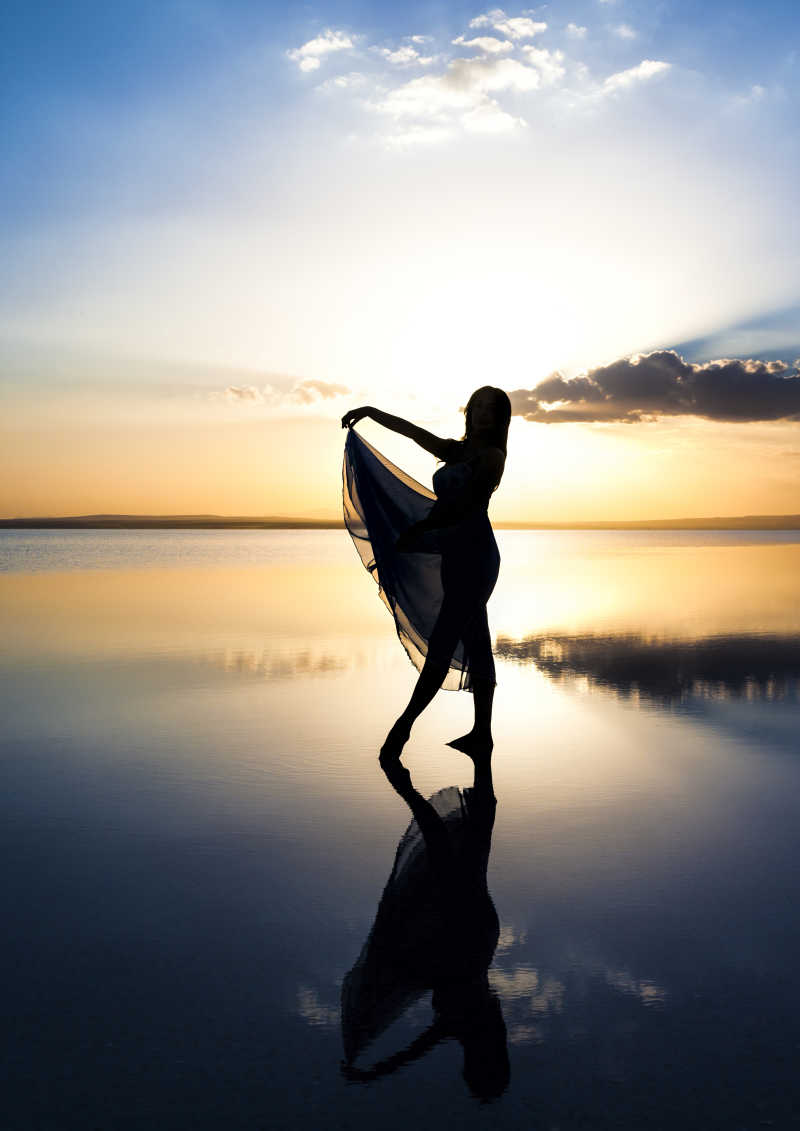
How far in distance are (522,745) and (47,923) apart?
142 inches

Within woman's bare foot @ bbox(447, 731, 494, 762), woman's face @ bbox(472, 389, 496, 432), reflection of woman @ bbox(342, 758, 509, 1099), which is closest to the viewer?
reflection of woman @ bbox(342, 758, 509, 1099)

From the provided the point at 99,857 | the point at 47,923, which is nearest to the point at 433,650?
the point at 99,857

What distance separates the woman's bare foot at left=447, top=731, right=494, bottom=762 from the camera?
596 centimetres

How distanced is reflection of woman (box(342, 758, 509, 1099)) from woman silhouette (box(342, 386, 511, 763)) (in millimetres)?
1514

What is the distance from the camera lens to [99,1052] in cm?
246

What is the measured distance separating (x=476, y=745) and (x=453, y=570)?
1.16m

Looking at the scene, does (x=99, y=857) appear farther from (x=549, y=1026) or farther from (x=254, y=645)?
(x=254, y=645)

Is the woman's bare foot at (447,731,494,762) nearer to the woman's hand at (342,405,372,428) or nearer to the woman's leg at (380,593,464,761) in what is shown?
the woman's leg at (380,593,464,761)

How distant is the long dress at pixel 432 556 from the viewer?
621 cm

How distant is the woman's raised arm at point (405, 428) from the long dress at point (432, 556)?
0.09 meters

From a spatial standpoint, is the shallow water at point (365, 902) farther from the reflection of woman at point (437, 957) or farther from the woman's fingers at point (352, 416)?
the woman's fingers at point (352, 416)

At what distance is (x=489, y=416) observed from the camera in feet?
20.3

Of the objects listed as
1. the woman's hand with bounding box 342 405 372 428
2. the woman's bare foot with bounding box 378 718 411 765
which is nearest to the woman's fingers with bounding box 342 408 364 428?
the woman's hand with bounding box 342 405 372 428

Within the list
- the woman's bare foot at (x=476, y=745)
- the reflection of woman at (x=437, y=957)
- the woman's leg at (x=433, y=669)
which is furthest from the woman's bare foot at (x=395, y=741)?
the reflection of woman at (x=437, y=957)
